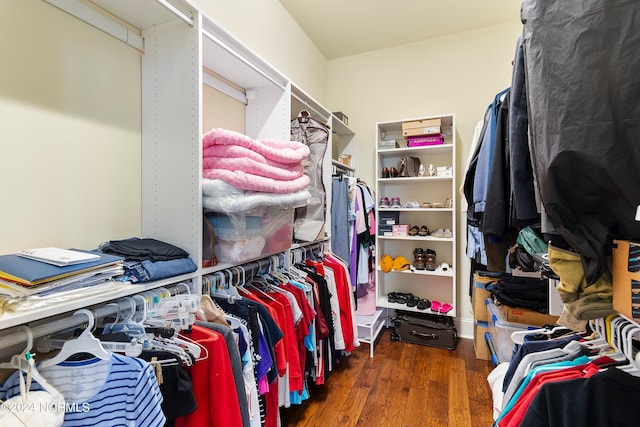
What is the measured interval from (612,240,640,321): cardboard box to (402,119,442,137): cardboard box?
7.78 ft

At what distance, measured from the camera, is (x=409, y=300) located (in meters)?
3.10

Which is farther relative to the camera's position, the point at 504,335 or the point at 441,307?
the point at 441,307

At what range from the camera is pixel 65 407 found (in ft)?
2.53

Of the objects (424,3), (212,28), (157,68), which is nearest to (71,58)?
A: (157,68)

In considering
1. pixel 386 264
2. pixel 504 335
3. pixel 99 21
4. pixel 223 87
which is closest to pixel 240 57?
pixel 223 87

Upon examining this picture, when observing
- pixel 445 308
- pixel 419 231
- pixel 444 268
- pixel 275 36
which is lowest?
pixel 445 308

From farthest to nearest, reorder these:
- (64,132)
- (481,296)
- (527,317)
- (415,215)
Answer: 1. (415,215)
2. (481,296)
3. (527,317)
4. (64,132)

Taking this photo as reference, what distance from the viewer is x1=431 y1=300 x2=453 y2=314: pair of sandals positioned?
2.94 m

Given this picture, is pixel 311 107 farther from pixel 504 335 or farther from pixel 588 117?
pixel 504 335

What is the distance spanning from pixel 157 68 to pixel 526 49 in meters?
1.40

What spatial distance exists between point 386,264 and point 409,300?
425 mm

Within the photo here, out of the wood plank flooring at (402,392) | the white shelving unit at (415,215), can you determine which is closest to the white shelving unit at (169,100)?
the wood plank flooring at (402,392)

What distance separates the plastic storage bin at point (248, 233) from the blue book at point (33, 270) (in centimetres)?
50

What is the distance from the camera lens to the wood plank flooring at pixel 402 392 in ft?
6.20
